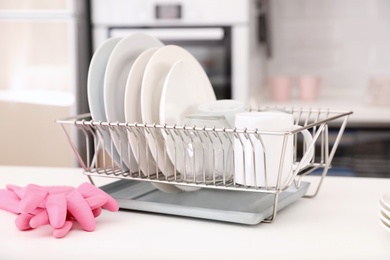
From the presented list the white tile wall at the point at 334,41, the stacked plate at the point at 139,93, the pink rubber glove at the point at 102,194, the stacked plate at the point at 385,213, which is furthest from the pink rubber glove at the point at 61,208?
the white tile wall at the point at 334,41

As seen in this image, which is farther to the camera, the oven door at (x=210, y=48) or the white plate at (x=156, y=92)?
the oven door at (x=210, y=48)

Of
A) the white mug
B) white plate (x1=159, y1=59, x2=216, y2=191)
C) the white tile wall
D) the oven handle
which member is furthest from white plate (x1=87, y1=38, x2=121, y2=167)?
the white tile wall

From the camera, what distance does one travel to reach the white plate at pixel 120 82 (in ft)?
3.35

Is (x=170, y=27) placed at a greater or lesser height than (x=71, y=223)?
greater

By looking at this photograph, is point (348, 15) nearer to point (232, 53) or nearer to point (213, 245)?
point (232, 53)

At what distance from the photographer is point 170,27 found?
8.82ft

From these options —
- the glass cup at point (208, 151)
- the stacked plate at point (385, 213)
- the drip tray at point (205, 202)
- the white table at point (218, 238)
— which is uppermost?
the glass cup at point (208, 151)

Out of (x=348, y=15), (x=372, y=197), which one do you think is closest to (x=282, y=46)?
(x=348, y=15)

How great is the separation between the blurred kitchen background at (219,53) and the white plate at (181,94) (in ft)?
A: 5.01

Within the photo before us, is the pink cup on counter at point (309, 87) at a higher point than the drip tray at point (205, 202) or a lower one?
higher

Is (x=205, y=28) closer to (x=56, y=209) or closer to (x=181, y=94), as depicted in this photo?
(x=181, y=94)

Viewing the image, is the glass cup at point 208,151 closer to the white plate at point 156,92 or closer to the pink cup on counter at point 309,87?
the white plate at point 156,92

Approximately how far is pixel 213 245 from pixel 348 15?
240cm

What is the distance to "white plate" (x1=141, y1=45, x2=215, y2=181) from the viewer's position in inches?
39.3
